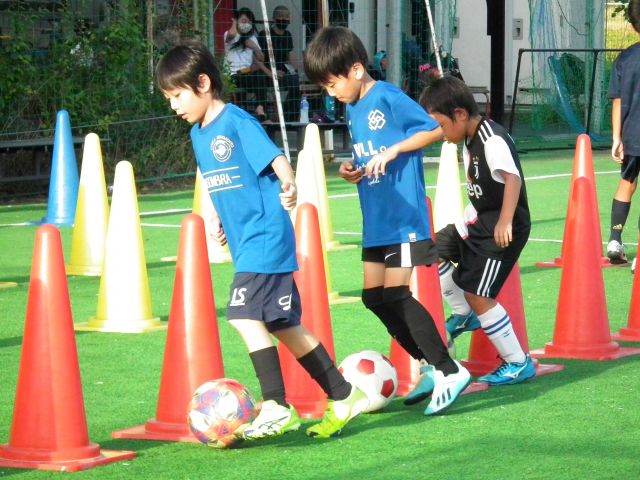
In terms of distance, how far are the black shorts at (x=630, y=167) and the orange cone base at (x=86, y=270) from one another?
397 centimetres

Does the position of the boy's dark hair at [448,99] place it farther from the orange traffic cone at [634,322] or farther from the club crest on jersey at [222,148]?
the orange traffic cone at [634,322]

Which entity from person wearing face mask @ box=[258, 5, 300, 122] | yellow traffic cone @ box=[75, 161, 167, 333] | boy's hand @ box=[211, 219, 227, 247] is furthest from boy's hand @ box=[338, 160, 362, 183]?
person wearing face mask @ box=[258, 5, 300, 122]

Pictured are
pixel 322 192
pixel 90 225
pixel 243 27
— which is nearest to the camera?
pixel 90 225

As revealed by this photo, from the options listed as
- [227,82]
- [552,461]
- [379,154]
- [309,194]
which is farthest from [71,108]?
[552,461]

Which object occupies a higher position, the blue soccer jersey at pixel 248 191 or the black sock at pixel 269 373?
the blue soccer jersey at pixel 248 191

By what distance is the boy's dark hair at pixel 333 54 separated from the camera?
571 centimetres

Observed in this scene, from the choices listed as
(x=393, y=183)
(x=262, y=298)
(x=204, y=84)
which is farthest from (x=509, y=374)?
(x=204, y=84)

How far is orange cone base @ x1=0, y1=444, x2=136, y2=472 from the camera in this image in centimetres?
491

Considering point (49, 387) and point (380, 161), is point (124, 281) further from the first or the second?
point (49, 387)

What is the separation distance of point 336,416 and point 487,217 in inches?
57.9

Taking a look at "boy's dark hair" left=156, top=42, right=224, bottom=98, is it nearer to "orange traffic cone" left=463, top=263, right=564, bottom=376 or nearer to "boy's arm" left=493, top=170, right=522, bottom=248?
"boy's arm" left=493, top=170, right=522, bottom=248

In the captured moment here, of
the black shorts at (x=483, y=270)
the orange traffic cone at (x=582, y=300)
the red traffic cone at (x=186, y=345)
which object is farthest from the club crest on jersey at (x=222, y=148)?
the orange traffic cone at (x=582, y=300)

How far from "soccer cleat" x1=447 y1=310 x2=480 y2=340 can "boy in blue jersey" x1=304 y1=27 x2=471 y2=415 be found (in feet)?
2.92

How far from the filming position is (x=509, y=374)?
6.38 metres
